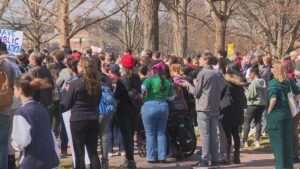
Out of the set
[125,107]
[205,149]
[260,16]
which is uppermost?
[260,16]

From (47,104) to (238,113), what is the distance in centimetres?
356

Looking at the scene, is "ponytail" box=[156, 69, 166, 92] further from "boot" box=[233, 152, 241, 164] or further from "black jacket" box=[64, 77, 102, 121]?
"black jacket" box=[64, 77, 102, 121]

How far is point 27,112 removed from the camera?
667cm

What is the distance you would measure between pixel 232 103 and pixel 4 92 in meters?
4.80

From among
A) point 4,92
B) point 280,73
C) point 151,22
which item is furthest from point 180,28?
point 4,92

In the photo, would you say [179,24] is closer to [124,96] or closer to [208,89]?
[208,89]

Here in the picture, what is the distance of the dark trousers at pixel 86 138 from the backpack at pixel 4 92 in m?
1.07

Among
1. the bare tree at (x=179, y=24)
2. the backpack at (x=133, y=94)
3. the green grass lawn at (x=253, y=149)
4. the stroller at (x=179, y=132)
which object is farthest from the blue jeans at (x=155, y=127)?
the bare tree at (x=179, y=24)

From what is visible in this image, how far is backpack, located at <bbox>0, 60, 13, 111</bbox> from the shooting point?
828cm

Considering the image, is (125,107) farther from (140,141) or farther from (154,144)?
(140,141)

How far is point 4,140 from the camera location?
8586 mm

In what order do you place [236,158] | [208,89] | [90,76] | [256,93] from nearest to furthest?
[90,76] < [208,89] < [236,158] < [256,93]

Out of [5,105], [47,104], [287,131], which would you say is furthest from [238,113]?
[5,105]

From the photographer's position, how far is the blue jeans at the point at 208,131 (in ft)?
36.6
